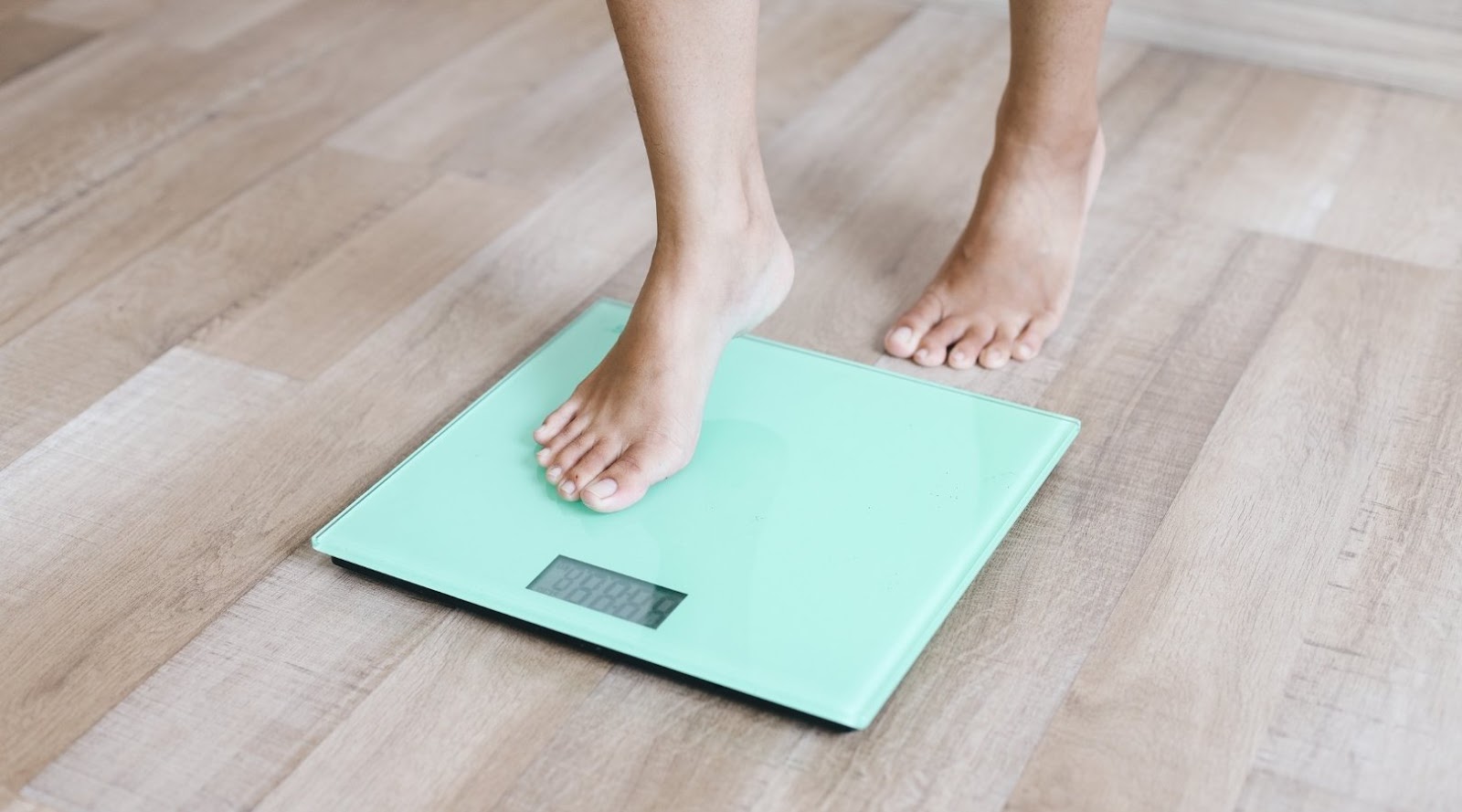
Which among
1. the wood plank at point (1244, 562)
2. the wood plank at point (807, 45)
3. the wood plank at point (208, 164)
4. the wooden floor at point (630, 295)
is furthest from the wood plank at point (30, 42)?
the wood plank at point (1244, 562)

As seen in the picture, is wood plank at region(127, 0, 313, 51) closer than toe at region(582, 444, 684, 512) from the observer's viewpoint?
No

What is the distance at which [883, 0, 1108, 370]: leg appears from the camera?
1444 millimetres

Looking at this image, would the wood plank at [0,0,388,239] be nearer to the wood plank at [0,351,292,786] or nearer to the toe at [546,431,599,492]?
the wood plank at [0,351,292,786]

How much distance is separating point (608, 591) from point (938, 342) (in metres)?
0.49

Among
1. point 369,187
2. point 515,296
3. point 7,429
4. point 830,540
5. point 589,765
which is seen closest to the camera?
point 589,765

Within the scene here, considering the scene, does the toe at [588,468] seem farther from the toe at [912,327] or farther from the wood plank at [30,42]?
the wood plank at [30,42]

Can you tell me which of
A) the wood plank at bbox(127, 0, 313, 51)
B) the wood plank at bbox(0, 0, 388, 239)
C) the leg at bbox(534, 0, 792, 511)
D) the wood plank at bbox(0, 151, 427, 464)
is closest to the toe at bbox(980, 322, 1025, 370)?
the leg at bbox(534, 0, 792, 511)

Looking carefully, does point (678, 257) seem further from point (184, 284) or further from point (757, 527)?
point (184, 284)

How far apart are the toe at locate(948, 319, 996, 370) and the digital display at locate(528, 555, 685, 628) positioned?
454 millimetres

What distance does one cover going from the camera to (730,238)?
1288 mm

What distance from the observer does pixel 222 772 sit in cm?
102

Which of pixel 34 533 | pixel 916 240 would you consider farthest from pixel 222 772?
pixel 916 240

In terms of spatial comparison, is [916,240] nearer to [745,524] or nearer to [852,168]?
[852,168]

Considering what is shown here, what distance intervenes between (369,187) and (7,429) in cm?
56
